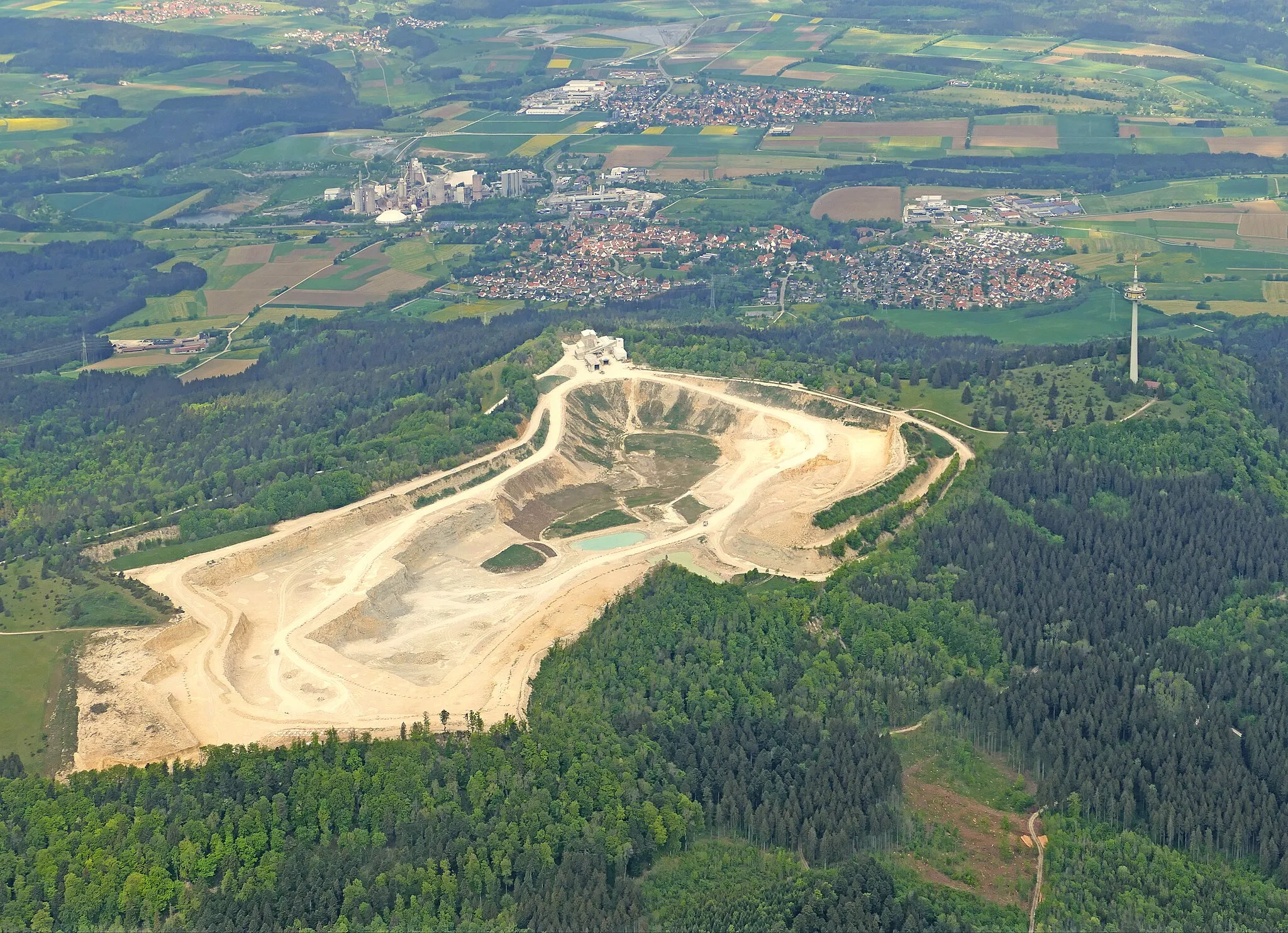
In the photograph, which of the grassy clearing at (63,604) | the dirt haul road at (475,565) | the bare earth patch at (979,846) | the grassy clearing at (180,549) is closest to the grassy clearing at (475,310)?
the dirt haul road at (475,565)

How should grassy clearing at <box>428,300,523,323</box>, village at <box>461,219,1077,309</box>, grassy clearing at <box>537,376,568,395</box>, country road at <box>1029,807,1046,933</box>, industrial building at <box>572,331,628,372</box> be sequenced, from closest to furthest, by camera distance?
1. country road at <box>1029,807,1046,933</box>
2. grassy clearing at <box>537,376,568,395</box>
3. industrial building at <box>572,331,628,372</box>
4. grassy clearing at <box>428,300,523,323</box>
5. village at <box>461,219,1077,309</box>

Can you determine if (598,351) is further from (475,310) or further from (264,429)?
(475,310)

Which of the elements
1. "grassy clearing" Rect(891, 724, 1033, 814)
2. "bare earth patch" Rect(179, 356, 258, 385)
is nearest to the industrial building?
"bare earth patch" Rect(179, 356, 258, 385)

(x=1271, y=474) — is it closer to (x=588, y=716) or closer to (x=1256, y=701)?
(x=1256, y=701)

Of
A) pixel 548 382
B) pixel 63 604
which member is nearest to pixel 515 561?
pixel 548 382

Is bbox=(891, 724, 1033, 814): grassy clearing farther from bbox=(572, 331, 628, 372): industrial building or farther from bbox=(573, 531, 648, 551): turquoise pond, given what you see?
bbox=(572, 331, 628, 372): industrial building

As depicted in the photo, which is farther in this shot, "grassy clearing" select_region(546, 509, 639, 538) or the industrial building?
the industrial building

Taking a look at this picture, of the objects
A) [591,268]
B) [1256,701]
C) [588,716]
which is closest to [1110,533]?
[1256,701]

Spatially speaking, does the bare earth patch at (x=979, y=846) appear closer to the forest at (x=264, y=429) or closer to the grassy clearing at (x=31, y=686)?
the grassy clearing at (x=31, y=686)
